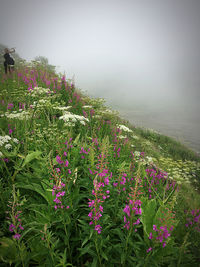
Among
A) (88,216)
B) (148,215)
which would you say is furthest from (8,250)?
(148,215)

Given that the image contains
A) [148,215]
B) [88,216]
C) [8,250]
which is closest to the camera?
[8,250]

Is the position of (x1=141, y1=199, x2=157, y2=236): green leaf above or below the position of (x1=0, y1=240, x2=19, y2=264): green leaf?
above

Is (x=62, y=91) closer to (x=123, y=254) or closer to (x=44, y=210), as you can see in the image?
(x=44, y=210)

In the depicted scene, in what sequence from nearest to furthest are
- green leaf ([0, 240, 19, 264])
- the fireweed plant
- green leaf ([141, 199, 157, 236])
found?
the fireweed plant, green leaf ([0, 240, 19, 264]), green leaf ([141, 199, 157, 236])

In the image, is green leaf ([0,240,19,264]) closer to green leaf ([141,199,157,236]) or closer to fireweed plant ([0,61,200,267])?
fireweed plant ([0,61,200,267])

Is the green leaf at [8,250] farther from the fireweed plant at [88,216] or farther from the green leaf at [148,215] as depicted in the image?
the green leaf at [148,215]

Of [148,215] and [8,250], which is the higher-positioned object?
[148,215]

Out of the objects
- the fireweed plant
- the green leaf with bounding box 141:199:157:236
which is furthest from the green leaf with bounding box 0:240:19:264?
the green leaf with bounding box 141:199:157:236

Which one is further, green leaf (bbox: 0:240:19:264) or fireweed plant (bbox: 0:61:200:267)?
green leaf (bbox: 0:240:19:264)

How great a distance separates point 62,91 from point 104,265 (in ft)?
21.8

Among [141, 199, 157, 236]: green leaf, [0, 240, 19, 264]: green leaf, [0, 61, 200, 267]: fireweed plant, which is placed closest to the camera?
[0, 61, 200, 267]: fireweed plant

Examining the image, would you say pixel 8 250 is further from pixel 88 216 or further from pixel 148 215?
pixel 148 215

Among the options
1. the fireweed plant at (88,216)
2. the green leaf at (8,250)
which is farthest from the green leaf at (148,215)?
the green leaf at (8,250)

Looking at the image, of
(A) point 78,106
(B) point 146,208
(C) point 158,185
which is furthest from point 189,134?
(B) point 146,208
